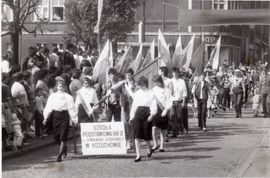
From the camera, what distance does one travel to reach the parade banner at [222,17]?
40.8 feet

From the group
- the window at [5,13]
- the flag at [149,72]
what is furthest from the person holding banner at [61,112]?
the window at [5,13]

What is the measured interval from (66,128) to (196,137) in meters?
5.27

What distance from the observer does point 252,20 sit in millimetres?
12539

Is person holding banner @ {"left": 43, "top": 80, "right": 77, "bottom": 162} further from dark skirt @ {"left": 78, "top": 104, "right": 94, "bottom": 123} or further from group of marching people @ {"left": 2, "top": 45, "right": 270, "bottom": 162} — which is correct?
dark skirt @ {"left": 78, "top": 104, "right": 94, "bottom": 123}

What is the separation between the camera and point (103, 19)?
104ft

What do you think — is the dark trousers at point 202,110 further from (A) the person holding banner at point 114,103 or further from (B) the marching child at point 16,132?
(B) the marching child at point 16,132

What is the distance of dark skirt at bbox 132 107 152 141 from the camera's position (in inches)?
487

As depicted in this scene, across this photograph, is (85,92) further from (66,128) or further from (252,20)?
(252,20)

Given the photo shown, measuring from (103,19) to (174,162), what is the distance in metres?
20.3

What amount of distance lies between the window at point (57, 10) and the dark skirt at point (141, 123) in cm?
3086

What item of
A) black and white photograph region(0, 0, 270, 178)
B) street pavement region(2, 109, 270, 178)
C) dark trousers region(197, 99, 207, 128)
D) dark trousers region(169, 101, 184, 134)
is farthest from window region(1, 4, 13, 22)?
street pavement region(2, 109, 270, 178)

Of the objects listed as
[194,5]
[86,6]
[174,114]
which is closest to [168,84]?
[174,114]

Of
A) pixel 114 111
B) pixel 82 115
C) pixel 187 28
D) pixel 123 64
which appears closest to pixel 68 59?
pixel 123 64

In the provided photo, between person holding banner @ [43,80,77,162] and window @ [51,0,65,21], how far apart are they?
102ft
